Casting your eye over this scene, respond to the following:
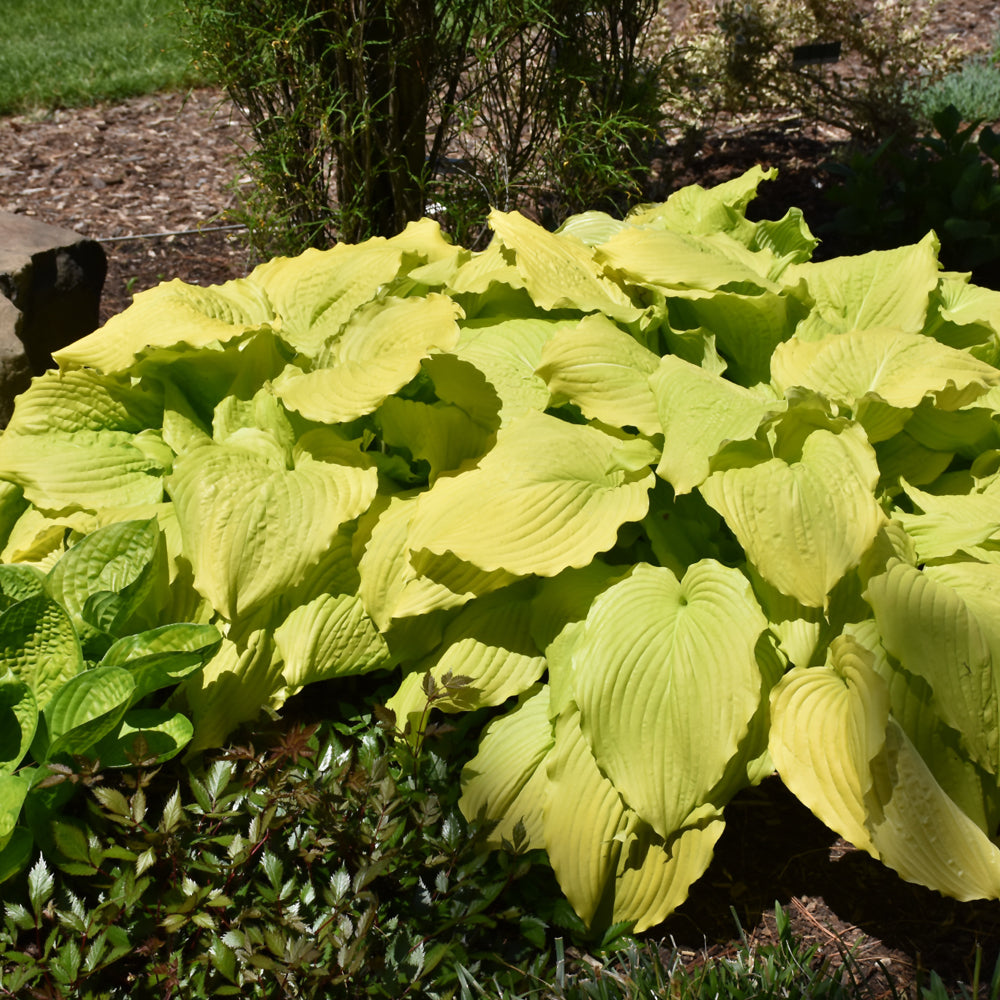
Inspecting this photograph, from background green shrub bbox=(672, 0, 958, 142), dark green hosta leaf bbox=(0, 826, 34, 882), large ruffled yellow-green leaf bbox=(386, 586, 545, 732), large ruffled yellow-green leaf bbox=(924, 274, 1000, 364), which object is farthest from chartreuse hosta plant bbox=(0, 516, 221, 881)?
background green shrub bbox=(672, 0, 958, 142)

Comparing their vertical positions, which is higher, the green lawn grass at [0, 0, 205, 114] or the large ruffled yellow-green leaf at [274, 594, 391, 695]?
the green lawn grass at [0, 0, 205, 114]

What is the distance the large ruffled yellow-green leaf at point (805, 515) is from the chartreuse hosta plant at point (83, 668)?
992mm

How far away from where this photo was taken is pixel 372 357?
2.12 m

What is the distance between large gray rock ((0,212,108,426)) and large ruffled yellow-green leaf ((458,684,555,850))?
5.82ft

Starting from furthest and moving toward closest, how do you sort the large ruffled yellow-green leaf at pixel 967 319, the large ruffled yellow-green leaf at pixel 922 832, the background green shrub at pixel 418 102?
the background green shrub at pixel 418 102
the large ruffled yellow-green leaf at pixel 967 319
the large ruffled yellow-green leaf at pixel 922 832

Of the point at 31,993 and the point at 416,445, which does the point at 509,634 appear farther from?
the point at 31,993

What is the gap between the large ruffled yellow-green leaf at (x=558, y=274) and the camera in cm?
228

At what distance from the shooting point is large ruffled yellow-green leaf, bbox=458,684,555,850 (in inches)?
72.0

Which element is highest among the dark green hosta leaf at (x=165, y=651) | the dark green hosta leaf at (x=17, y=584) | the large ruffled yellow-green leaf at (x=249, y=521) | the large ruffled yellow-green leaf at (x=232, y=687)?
the large ruffled yellow-green leaf at (x=249, y=521)

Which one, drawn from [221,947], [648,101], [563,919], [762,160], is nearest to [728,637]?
[563,919]

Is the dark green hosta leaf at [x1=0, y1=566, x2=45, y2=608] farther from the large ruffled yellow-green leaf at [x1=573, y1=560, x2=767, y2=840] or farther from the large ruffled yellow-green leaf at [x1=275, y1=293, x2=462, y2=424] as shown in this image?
the large ruffled yellow-green leaf at [x1=573, y1=560, x2=767, y2=840]

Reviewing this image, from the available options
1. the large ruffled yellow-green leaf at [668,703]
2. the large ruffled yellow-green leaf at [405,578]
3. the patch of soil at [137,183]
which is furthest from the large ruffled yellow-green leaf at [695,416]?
the patch of soil at [137,183]

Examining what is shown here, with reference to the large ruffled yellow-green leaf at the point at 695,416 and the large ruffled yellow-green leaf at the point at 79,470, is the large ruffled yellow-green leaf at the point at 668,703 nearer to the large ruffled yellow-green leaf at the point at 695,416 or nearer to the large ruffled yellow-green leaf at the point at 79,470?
the large ruffled yellow-green leaf at the point at 695,416

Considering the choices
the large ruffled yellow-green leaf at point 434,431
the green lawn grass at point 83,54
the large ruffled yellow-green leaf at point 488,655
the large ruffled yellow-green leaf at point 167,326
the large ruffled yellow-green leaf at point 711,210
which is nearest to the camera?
the large ruffled yellow-green leaf at point 488,655
